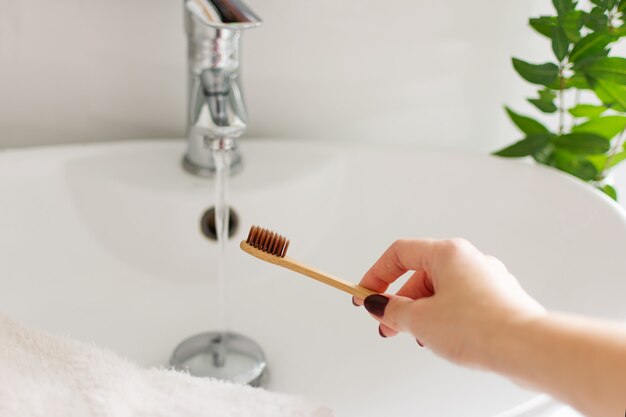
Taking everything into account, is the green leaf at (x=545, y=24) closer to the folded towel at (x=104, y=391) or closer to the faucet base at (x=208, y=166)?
the faucet base at (x=208, y=166)

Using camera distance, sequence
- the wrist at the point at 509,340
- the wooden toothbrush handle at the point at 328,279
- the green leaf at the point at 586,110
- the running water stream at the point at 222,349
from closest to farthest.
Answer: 1. the wrist at the point at 509,340
2. the wooden toothbrush handle at the point at 328,279
3. the running water stream at the point at 222,349
4. the green leaf at the point at 586,110

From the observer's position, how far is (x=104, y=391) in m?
0.41

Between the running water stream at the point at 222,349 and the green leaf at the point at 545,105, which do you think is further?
the green leaf at the point at 545,105

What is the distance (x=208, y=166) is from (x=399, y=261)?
30cm

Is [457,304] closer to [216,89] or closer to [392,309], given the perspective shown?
[392,309]

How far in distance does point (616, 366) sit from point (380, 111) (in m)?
0.53

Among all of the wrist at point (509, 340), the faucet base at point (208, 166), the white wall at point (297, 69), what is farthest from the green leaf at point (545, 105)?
the wrist at point (509, 340)

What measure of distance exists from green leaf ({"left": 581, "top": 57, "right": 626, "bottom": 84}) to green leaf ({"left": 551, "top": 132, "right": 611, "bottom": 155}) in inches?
2.3

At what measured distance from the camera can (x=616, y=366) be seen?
A: 0.33 meters

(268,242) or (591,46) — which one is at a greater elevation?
(591,46)

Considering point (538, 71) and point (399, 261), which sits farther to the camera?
point (538, 71)

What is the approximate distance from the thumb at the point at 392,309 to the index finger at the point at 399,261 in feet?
0.09

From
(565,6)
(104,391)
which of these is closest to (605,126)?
(565,6)

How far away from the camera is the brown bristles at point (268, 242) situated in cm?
49
